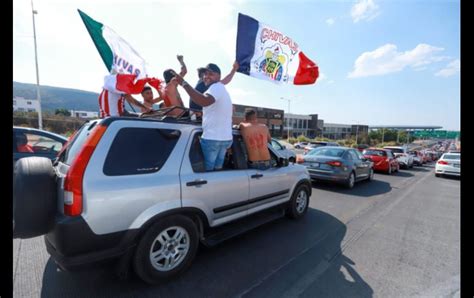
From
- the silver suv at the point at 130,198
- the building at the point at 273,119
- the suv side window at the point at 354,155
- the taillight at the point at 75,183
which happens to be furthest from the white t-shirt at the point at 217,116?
the building at the point at 273,119

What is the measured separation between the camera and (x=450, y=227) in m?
4.64

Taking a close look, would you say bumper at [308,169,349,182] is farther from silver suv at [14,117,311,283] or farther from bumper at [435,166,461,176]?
bumper at [435,166,461,176]

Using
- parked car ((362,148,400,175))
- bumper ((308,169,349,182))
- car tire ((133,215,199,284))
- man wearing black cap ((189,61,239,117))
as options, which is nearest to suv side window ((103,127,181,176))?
car tire ((133,215,199,284))

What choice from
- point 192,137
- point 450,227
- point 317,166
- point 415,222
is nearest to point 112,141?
point 192,137

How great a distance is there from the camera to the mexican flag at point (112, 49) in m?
4.10

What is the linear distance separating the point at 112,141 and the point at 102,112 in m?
2.22

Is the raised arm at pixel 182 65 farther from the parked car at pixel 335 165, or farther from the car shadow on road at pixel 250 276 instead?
the parked car at pixel 335 165

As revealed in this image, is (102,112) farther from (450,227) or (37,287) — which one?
(450,227)

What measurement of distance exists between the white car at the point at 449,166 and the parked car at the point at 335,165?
24.8 ft

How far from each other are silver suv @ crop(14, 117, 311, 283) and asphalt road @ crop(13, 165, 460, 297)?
337 millimetres

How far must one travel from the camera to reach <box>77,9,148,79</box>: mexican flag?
4099 millimetres

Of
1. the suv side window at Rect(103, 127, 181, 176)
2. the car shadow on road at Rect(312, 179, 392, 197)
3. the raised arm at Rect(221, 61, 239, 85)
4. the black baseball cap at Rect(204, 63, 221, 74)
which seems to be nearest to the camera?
the suv side window at Rect(103, 127, 181, 176)

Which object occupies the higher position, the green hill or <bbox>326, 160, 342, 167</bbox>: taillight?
the green hill
